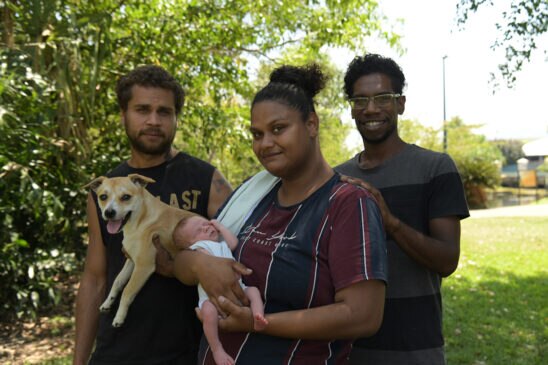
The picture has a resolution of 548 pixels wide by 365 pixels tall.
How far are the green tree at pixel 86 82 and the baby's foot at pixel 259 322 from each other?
2.90 meters

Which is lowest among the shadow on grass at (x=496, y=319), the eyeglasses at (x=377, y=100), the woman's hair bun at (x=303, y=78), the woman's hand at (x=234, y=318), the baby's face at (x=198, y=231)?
the shadow on grass at (x=496, y=319)

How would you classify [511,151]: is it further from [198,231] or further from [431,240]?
[198,231]

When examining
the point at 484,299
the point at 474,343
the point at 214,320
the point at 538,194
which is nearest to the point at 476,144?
the point at 538,194

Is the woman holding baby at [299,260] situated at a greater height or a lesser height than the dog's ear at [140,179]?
lesser

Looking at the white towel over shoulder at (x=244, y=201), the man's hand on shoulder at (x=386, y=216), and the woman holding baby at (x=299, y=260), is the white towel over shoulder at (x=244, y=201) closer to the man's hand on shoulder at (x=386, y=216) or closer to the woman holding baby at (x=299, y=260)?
the woman holding baby at (x=299, y=260)

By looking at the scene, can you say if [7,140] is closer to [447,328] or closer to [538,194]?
[447,328]

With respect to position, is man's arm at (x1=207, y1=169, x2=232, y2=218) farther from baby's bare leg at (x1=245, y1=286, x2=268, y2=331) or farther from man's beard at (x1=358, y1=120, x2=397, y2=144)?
baby's bare leg at (x1=245, y1=286, x2=268, y2=331)

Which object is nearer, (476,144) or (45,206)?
(45,206)

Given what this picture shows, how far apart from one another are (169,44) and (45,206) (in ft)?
8.66

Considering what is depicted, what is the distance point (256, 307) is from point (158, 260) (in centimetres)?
82

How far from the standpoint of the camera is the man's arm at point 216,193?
2.77 meters

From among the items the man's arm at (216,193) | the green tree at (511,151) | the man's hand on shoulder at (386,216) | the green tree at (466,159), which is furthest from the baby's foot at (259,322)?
the green tree at (511,151)

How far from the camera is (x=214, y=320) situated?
2.04m

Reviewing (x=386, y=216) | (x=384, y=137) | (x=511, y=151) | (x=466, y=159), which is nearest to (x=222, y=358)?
(x=386, y=216)
